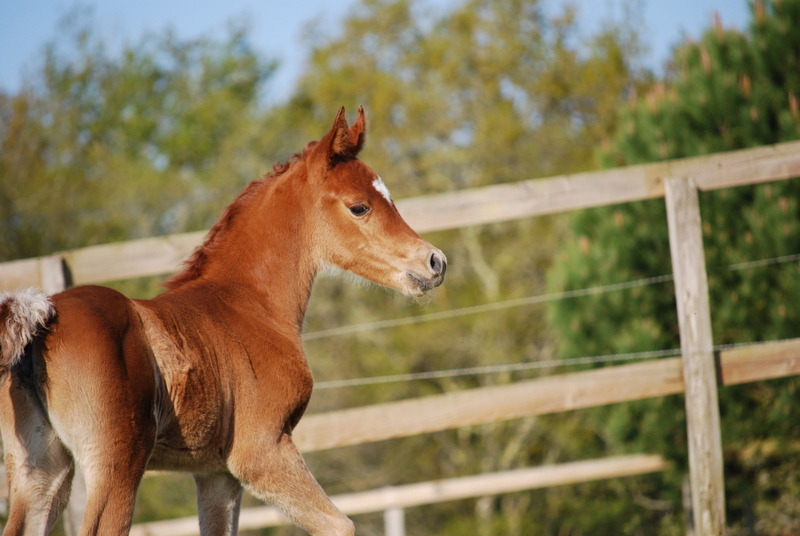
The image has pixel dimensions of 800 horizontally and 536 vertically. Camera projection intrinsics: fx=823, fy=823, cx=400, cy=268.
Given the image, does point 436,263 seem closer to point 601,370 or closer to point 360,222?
point 360,222

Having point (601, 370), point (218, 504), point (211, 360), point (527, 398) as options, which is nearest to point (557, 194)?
point (601, 370)

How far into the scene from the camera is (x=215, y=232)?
11.8 ft

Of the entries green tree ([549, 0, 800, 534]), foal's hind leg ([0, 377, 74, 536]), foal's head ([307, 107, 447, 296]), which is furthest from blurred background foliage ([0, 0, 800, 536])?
foal's hind leg ([0, 377, 74, 536])

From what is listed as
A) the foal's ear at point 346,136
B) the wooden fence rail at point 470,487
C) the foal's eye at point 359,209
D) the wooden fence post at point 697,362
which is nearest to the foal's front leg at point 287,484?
the foal's eye at point 359,209

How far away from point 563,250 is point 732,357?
3.16 meters

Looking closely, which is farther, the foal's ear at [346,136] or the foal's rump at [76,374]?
the foal's ear at [346,136]

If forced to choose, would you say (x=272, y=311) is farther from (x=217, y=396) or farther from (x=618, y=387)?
(x=618, y=387)

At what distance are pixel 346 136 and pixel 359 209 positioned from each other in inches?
12.8

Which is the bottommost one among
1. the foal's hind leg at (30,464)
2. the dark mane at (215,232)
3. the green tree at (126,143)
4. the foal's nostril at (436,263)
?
the foal's hind leg at (30,464)

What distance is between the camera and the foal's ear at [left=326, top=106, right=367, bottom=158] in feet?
11.6

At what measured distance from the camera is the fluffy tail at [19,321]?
2506 millimetres

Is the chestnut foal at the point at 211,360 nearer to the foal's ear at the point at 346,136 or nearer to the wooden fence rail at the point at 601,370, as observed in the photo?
the foal's ear at the point at 346,136

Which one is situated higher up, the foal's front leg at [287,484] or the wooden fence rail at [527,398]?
the wooden fence rail at [527,398]

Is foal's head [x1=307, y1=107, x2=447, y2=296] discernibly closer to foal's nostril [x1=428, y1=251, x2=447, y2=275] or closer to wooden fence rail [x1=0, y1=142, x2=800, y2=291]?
foal's nostril [x1=428, y1=251, x2=447, y2=275]
